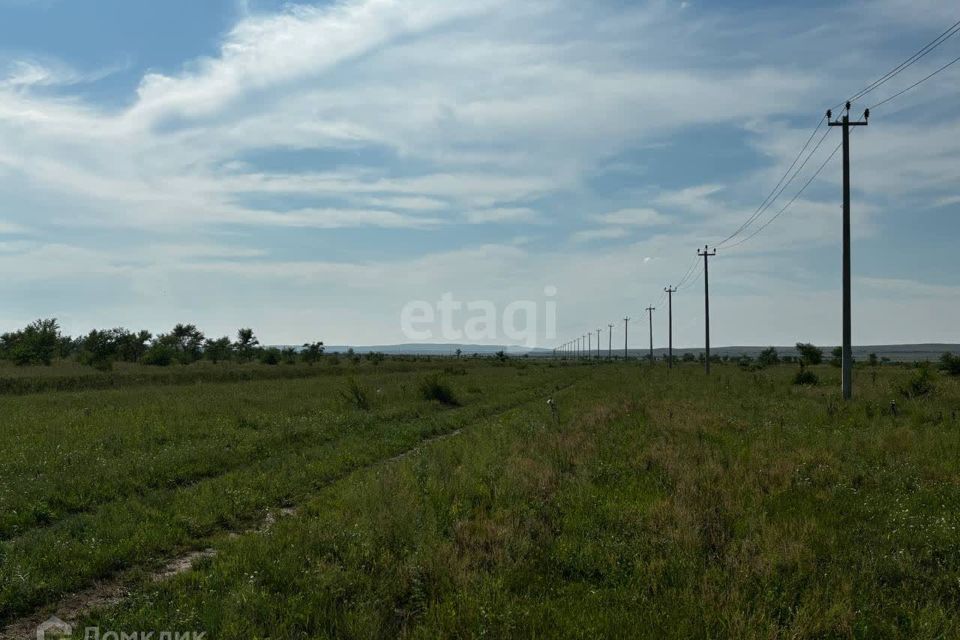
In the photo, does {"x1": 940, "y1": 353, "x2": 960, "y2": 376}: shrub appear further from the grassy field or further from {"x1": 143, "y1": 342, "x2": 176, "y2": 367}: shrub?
{"x1": 143, "y1": 342, "x2": 176, "y2": 367}: shrub

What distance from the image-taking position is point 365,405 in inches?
1098

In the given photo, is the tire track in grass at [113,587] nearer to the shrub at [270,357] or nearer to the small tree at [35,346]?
the small tree at [35,346]

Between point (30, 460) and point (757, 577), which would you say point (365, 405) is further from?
point (757, 577)

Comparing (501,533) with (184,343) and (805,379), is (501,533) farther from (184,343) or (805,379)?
(184,343)

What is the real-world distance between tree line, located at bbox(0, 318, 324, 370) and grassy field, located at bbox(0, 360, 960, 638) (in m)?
50.9

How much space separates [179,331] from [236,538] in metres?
122

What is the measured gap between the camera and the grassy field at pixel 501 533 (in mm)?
6039

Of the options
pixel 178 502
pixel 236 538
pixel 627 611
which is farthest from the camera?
pixel 178 502

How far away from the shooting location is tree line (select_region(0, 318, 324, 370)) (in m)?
Result: 64.6

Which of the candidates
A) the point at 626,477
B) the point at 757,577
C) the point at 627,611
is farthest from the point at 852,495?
the point at 627,611

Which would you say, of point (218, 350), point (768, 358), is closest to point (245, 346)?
point (218, 350)

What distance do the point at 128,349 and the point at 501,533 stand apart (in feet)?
286

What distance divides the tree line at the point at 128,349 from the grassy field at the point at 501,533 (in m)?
50.9

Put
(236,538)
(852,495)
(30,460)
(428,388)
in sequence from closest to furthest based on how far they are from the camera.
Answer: (236,538)
(852,495)
(30,460)
(428,388)
